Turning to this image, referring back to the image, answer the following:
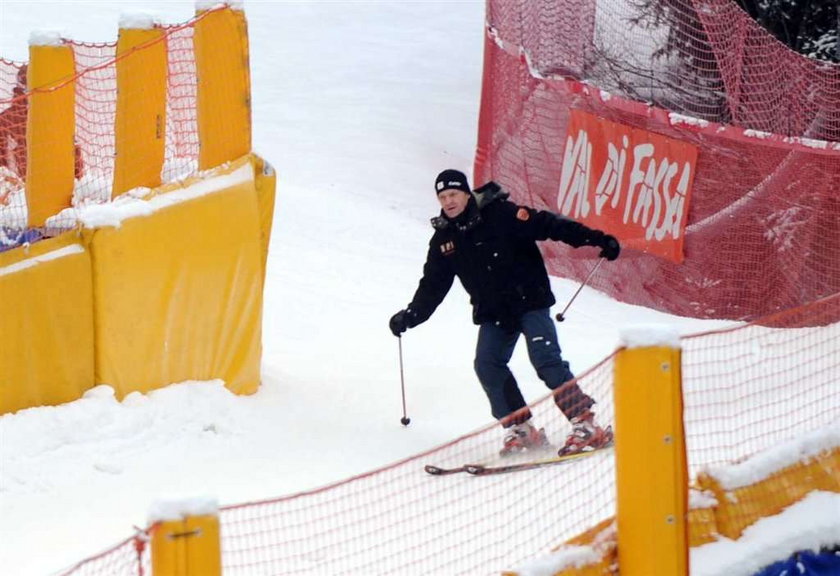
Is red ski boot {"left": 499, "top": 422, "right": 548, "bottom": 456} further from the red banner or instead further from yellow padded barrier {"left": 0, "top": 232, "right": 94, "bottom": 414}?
the red banner

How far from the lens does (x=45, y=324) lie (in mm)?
8117

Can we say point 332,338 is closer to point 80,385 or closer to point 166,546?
point 80,385

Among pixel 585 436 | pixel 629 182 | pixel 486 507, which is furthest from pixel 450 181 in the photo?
pixel 629 182

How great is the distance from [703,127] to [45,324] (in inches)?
205

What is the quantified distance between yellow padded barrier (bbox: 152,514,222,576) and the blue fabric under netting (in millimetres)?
1874

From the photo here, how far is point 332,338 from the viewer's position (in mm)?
10695

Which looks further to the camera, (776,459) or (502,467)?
(502,467)

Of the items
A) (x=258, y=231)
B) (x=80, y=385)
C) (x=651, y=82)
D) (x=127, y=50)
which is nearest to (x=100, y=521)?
(x=80, y=385)

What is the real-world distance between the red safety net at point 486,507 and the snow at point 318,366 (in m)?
0.57

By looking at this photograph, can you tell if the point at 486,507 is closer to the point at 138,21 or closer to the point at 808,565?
the point at 808,565

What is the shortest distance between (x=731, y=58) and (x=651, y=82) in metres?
1.53

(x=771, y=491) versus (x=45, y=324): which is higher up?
(x=771, y=491)

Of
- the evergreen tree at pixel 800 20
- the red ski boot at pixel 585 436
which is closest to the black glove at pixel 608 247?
the red ski boot at pixel 585 436

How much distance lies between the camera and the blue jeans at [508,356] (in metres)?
7.78
